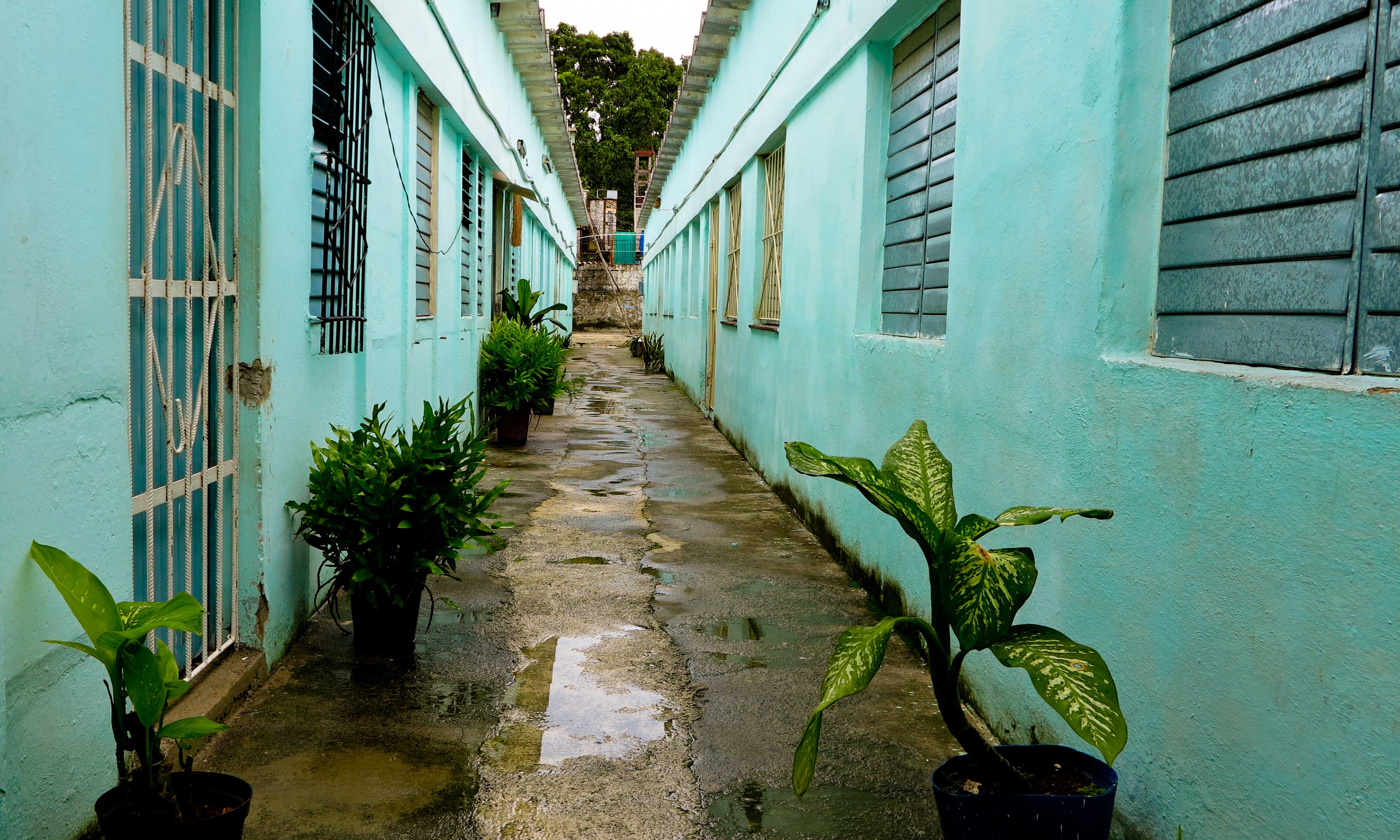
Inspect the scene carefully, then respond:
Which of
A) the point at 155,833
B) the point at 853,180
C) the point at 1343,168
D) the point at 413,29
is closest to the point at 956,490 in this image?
the point at 1343,168

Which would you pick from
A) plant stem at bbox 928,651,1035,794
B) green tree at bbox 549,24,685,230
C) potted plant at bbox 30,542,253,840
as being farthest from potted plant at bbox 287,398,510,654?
green tree at bbox 549,24,685,230

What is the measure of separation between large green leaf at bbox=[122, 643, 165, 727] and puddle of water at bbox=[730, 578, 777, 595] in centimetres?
312

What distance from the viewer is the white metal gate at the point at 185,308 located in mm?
2768

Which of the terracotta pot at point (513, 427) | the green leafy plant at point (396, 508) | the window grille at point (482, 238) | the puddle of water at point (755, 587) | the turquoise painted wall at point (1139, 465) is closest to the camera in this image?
the turquoise painted wall at point (1139, 465)

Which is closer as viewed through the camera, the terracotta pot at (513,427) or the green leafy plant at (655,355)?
the terracotta pot at (513,427)

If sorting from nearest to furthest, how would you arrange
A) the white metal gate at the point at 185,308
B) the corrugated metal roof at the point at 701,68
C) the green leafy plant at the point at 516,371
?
1. the white metal gate at the point at 185,308
2. the green leafy plant at the point at 516,371
3. the corrugated metal roof at the point at 701,68

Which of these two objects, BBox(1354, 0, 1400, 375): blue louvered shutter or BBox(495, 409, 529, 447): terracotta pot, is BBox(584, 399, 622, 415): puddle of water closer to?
BBox(495, 409, 529, 447): terracotta pot

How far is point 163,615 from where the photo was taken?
2094mm

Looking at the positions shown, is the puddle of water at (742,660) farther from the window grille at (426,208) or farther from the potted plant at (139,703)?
the window grille at (426,208)

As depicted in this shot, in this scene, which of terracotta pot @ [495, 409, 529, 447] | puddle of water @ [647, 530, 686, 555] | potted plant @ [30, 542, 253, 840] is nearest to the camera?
potted plant @ [30, 542, 253, 840]

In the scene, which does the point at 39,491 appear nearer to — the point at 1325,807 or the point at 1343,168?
the point at 1325,807

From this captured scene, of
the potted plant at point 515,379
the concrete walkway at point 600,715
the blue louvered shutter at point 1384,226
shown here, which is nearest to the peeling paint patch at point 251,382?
the concrete walkway at point 600,715

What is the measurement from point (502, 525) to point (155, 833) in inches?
76.1

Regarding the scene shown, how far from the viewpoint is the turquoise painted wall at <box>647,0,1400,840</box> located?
1.79m
